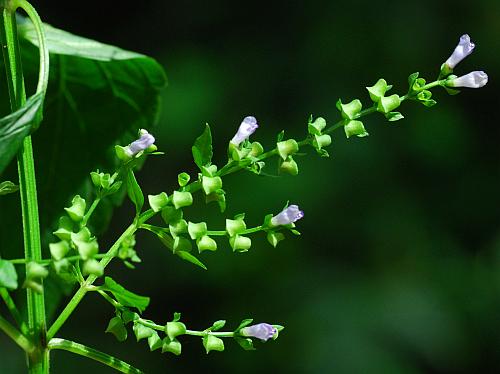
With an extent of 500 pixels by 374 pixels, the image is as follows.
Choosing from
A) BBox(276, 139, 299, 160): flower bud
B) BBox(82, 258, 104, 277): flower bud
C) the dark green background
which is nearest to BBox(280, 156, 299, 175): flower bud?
BBox(276, 139, 299, 160): flower bud

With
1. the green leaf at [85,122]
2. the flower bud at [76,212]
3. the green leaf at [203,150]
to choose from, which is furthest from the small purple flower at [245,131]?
the green leaf at [85,122]

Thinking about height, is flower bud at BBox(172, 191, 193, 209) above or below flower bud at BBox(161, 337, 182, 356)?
above

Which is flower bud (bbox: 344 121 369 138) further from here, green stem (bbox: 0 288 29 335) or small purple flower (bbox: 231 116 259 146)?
green stem (bbox: 0 288 29 335)

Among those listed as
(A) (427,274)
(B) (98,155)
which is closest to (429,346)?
(A) (427,274)

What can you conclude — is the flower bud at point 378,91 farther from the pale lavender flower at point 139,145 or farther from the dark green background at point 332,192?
the dark green background at point 332,192

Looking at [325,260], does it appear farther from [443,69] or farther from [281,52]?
[443,69]

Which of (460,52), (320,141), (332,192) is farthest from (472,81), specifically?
(332,192)
